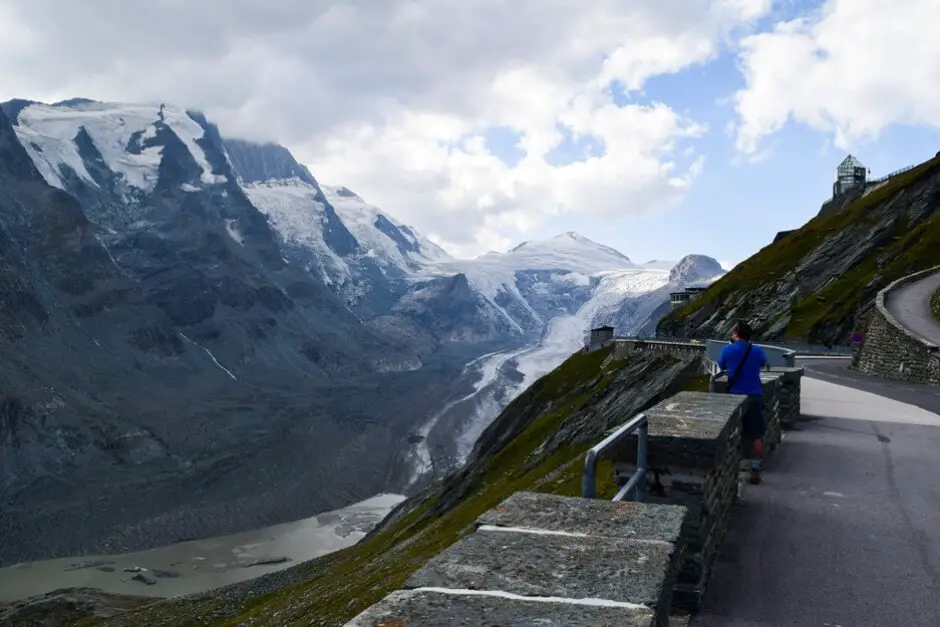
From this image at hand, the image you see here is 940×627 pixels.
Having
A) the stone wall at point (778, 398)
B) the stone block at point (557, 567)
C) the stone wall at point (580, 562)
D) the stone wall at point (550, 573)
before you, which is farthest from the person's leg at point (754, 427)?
the stone block at point (557, 567)

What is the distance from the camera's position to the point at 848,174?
162m

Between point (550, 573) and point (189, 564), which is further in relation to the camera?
point (189, 564)

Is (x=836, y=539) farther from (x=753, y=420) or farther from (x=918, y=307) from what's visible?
(x=918, y=307)

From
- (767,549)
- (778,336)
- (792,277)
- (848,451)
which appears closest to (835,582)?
(767,549)

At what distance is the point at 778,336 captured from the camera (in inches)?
3317

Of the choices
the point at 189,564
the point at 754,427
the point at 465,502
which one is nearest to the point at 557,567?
the point at 754,427

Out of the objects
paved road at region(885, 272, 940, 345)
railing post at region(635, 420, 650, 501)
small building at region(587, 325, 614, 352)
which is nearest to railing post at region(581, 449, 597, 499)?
railing post at region(635, 420, 650, 501)

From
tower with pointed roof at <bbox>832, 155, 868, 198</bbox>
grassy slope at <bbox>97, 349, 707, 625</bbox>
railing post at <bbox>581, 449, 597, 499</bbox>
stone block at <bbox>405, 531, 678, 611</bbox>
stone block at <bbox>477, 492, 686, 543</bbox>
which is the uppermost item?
tower with pointed roof at <bbox>832, 155, 868, 198</bbox>

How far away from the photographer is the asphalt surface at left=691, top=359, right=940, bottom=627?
8.98 m

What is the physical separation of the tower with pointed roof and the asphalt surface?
522 feet

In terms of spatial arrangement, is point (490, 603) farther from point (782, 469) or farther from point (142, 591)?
point (142, 591)

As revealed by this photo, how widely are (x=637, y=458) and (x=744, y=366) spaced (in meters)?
6.64

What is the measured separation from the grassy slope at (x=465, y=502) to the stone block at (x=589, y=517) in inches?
937

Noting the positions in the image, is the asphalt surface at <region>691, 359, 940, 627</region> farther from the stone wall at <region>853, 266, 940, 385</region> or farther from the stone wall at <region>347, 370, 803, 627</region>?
the stone wall at <region>853, 266, 940, 385</region>
